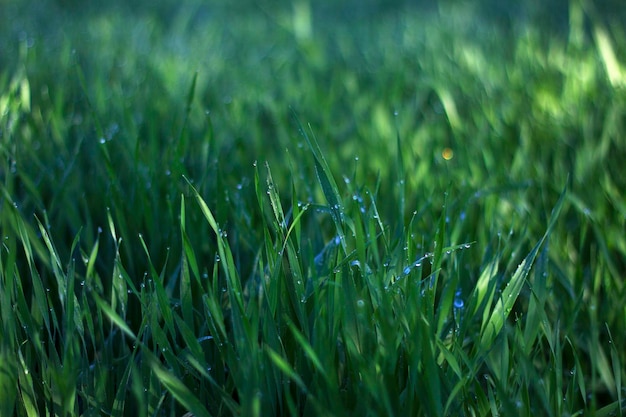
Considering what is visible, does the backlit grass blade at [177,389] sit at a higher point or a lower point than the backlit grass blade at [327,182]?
lower

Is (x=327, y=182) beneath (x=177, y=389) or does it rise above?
Answer: above

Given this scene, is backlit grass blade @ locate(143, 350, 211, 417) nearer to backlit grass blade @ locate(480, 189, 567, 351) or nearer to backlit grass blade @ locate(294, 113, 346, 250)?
backlit grass blade @ locate(294, 113, 346, 250)

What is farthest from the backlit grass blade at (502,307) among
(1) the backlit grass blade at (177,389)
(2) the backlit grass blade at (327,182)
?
(1) the backlit grass blade at (177,389)

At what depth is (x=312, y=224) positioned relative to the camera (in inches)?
51.1

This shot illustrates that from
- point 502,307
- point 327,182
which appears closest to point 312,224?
point 327,182

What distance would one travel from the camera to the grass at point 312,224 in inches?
35.2

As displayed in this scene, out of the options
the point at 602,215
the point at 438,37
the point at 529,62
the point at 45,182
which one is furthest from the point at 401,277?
the point at 438,37

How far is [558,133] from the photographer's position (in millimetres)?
1730

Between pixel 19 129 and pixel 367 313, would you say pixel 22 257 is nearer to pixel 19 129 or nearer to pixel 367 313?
pixel 19 129

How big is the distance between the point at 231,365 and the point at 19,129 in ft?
3.08

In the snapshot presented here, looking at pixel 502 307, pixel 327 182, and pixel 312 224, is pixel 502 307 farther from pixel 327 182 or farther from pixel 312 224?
pixel 312 224

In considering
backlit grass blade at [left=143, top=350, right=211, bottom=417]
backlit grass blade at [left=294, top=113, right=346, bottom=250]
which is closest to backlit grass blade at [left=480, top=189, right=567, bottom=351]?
backlit grass blade at [left=294, top=113, right=346, bottom=250]

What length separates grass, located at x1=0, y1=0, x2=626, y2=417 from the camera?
0.89 metres

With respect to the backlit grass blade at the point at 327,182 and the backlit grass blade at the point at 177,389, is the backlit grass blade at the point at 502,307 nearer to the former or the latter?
the backlit grass blade at the point at 327,182
